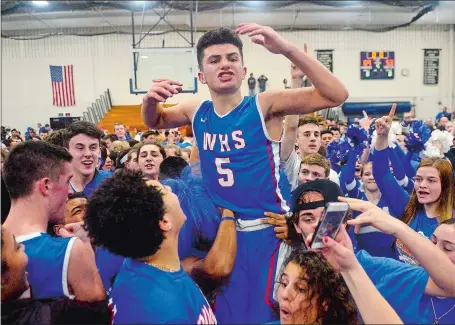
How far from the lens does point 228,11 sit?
63.3 feet

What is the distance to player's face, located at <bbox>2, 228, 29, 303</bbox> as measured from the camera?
1.83m

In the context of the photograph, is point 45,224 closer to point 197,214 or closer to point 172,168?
point 197,214

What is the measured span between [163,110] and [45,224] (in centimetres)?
101

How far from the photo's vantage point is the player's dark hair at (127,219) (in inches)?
69.1

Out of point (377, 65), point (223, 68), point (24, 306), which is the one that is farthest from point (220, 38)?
point (377, 65)

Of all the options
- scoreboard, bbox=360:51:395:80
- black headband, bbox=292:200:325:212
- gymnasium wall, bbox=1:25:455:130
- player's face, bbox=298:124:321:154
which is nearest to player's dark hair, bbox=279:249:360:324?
black headband, bbox=292:200:325:212

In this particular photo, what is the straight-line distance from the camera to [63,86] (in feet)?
73.4

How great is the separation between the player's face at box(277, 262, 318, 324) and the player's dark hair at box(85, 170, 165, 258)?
1.75 feet

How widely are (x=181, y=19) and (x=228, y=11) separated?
2.39 meters

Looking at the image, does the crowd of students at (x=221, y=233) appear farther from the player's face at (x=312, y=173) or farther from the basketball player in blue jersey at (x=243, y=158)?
the player's face at (x=312, y=173)

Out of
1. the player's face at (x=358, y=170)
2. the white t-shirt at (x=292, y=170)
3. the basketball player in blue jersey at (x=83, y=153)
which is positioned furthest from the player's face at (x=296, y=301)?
the player's face at (x=358, y=170)

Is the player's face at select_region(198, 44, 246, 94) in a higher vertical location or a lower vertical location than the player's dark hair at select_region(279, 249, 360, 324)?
higher

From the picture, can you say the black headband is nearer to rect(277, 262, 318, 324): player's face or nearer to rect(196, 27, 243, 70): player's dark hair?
rect(277, 262, 318, 324): player's face

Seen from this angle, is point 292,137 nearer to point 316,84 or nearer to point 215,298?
point 316,84
